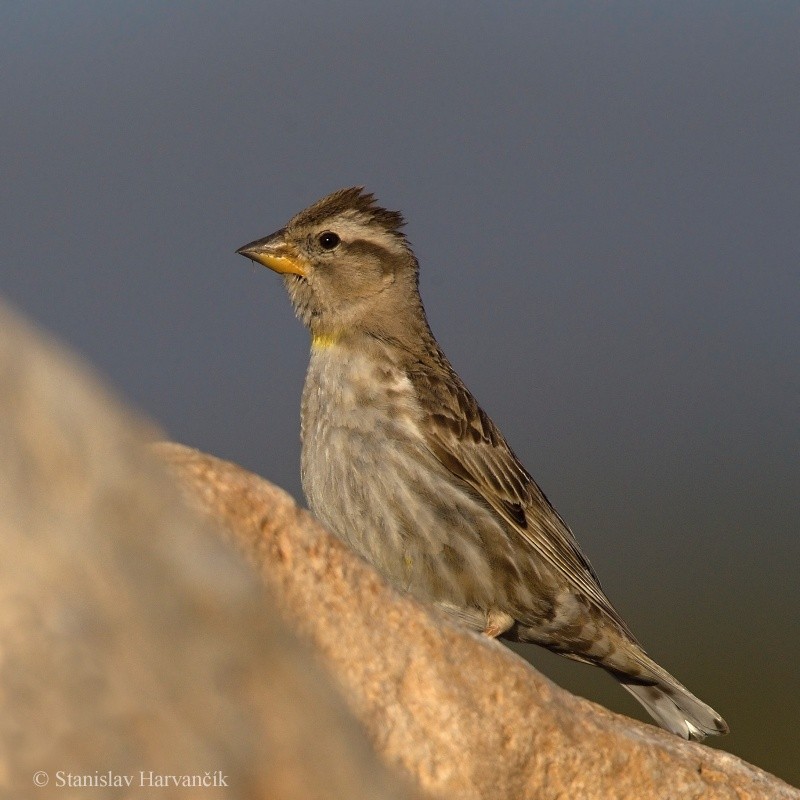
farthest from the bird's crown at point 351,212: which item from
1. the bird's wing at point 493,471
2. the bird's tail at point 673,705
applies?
the bird's tail at point 673,705

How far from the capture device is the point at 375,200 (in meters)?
9.30

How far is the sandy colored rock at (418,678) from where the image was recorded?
13.9 ft

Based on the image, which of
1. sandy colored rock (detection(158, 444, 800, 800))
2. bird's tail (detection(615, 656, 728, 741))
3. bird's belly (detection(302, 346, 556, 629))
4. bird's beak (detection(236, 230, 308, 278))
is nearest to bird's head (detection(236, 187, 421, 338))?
bird's beak (detection(236, 230, 308, 278))

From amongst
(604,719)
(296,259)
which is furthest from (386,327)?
(604,719)

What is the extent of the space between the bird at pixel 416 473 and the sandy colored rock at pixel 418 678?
2.50 m

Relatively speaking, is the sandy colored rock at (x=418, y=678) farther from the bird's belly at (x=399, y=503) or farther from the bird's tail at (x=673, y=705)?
the bird's tail at (x=673, y=705)

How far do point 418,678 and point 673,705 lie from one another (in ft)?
13.5

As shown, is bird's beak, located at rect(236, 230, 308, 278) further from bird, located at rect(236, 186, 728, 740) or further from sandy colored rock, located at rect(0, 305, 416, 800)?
sandy colored rock, located at rect(0, 305, 416, 800)

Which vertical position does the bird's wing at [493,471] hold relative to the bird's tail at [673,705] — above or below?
above

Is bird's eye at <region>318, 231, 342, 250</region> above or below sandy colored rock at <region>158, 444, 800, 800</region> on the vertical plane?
above

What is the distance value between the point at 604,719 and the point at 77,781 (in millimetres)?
2846

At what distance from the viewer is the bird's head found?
8.88m

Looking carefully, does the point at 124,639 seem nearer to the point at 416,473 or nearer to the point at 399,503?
the point at 399,503

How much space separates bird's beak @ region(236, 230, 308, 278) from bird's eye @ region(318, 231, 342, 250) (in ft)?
0.62
